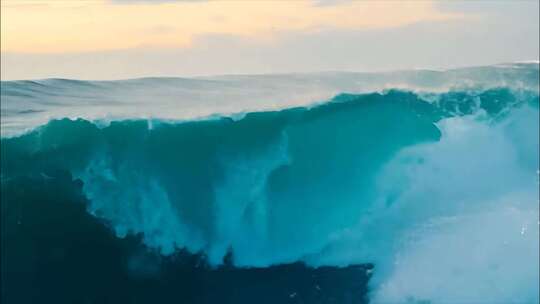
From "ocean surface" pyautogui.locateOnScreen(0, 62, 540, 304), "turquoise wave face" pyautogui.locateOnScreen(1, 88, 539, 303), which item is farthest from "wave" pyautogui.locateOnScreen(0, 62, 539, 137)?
"turquoise wave face" pyautogui.locateOnScreen(1, 88, 539, 303)

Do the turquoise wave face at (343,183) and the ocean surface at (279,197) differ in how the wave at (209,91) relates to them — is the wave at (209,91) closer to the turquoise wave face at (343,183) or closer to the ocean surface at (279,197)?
the ocean surface at (279,197)

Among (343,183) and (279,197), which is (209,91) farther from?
(343,183)

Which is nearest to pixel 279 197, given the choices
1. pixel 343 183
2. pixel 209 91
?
pixel 343 183

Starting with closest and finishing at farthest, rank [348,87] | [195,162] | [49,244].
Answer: [49,244], [195,162], [348,87]

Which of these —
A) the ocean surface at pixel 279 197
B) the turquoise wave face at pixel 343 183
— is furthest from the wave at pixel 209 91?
the turquoise wave face at pixel 343 183

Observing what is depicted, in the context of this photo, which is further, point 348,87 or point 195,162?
point 348,87

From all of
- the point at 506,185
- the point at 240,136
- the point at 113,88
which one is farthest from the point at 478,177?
the point at 113,88

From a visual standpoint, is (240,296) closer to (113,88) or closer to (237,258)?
(237,258)
